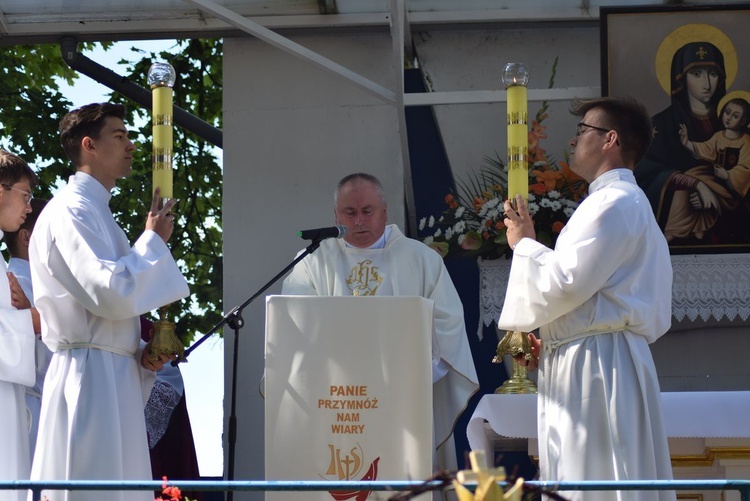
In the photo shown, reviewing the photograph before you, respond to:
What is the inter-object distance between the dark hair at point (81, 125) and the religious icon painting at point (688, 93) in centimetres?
364

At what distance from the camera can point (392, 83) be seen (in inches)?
372

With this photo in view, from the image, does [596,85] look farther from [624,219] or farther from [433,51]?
[624,219]

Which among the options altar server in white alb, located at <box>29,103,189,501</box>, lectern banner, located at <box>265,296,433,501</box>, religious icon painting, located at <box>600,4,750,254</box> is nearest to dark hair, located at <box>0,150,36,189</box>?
altar server in white alb, located at <box>29,103,189,501</box>

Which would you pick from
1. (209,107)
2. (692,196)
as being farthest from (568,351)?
(209,107)

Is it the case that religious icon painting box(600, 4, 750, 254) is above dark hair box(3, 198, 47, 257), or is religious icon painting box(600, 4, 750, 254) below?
above

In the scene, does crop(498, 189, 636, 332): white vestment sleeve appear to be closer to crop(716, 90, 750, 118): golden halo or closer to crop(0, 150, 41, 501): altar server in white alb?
crop(0, 150, 41, 501): altar server in white alb

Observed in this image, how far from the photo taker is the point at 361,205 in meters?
7.61

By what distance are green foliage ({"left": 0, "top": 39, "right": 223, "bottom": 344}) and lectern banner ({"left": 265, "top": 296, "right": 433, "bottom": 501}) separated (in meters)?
6.34

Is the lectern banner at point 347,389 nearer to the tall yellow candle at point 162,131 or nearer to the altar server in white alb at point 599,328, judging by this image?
the altar server in white alb at point 599,328

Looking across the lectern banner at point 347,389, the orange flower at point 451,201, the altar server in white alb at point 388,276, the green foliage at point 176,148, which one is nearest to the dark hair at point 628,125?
the lectern banner at point 347,389

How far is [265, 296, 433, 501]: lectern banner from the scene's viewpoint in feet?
19.5

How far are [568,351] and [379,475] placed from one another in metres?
0.93

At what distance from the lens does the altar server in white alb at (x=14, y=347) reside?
6.40 metres

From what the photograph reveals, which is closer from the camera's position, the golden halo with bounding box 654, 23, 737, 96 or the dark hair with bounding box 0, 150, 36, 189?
the dark hair with bounding box 0, 150, 36, 189
